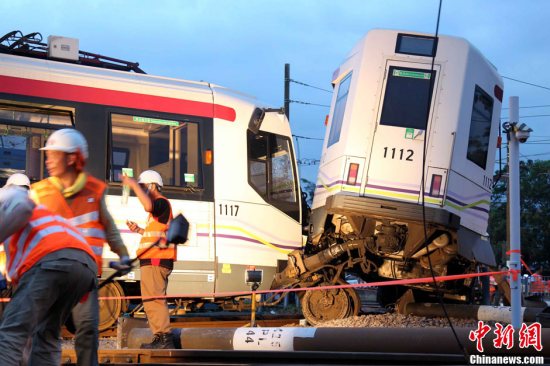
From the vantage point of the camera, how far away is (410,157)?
35.4ft

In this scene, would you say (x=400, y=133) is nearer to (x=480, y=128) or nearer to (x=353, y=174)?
(x=353, y=174)

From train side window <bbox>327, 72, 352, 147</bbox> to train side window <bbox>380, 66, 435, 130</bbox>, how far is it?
71 cm

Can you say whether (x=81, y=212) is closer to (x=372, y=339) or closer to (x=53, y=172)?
(x=53, y=172)

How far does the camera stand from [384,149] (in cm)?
1089

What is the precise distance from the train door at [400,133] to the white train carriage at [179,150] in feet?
6.63

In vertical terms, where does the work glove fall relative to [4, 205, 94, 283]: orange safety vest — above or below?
below

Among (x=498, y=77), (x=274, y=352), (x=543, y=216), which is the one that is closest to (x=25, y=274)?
(x=274, y=352)

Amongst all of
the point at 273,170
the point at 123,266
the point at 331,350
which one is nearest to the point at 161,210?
the point at 331,350

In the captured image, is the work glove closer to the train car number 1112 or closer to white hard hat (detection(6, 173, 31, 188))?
white hard hat (detection(6, 173, 31, 188))

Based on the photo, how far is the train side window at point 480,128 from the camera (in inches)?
444

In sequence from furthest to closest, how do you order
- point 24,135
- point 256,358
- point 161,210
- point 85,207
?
point 24,135, point 161,210, point 256,358, point 85,207

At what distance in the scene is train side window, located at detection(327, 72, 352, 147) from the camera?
11.6m

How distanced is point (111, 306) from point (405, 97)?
16.1 feet

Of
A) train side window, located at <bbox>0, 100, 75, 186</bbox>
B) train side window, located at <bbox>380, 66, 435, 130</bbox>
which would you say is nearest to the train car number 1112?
train side window, located at <bbox>380, 66, 435, 130</bbox>
